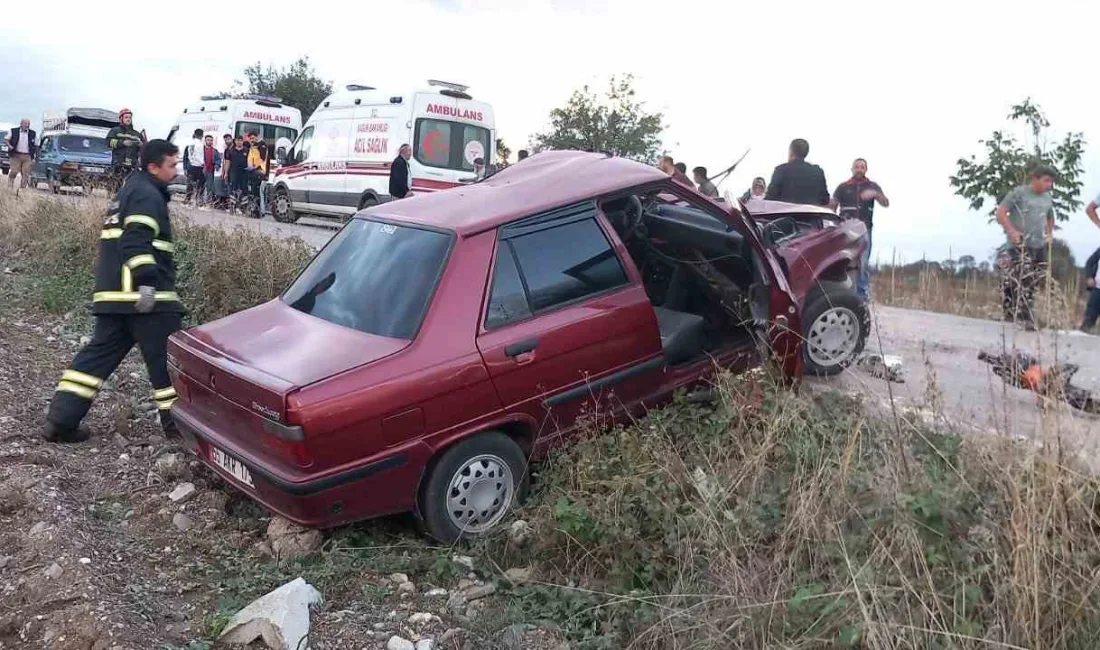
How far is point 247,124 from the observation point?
71.9 ft

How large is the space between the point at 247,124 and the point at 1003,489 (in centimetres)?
2154

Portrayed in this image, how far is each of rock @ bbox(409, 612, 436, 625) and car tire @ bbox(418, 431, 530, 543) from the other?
55 cm

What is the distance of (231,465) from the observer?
423cm

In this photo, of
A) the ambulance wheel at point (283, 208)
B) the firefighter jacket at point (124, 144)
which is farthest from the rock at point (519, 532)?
the ambulance wheel at point (283, 208)

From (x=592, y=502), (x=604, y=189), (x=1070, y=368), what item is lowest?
(x=592, y=502)

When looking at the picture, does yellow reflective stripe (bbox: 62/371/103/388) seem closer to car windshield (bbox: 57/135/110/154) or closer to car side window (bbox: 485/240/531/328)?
car side window (bbox: 485/240/531/328)

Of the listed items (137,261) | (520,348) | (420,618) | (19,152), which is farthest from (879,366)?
(19,152)

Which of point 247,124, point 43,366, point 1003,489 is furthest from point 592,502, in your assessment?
point 247,124

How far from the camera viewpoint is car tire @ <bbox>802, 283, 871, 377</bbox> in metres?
5.93

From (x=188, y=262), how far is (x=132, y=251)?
12.0 ft

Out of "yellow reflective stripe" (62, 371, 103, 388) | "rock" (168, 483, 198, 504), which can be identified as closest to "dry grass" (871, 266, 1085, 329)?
"rock" (168, 483, 198, 504)

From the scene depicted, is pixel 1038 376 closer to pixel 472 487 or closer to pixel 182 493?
pixel 472 487

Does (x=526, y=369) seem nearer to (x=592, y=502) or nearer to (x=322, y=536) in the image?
(x=592, y=502)

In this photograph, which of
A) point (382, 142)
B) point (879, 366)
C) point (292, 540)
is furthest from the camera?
point (382, 142)
